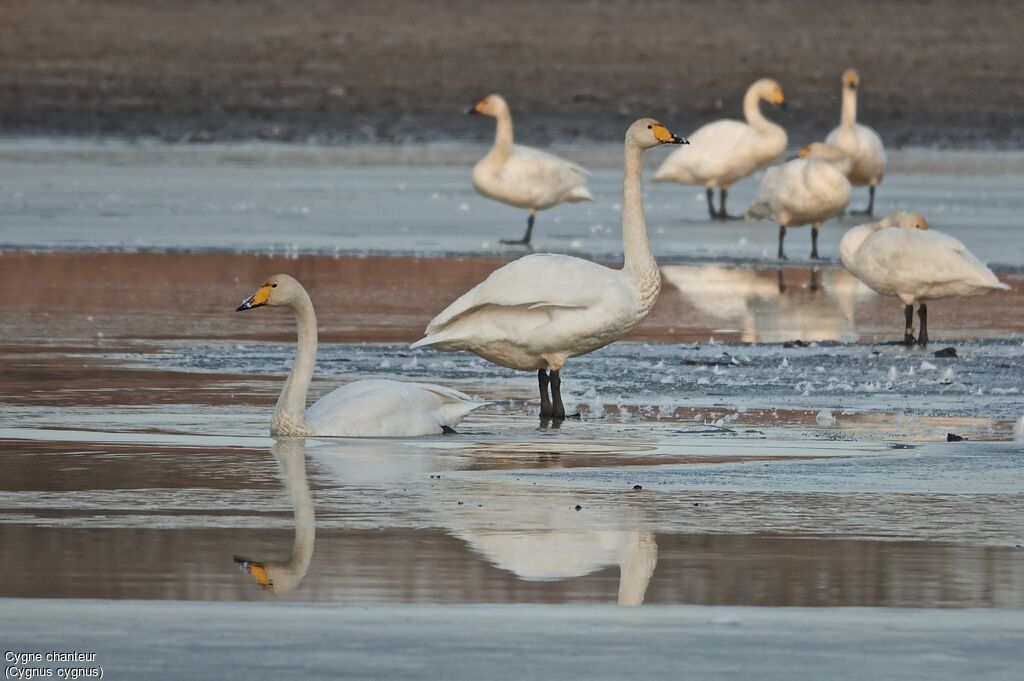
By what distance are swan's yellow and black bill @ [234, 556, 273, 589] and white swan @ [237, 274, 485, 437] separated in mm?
2488

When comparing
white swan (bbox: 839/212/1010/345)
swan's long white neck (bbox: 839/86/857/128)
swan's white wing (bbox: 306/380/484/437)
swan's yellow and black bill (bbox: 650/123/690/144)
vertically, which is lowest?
swan's white wing (bbox: 306/380/484/437)

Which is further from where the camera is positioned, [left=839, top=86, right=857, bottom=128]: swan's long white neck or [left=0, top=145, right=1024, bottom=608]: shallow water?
[left=839, top=86, right=857, bottom=128]: swan's long white neck

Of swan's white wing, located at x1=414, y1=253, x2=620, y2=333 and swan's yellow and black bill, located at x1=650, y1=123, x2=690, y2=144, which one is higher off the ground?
swan's yellow and black bill, located at x1=650, y1=123, x2=690, y2=144

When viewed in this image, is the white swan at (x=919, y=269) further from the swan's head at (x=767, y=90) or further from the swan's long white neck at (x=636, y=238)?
the swan's head at (x=767, y=90)

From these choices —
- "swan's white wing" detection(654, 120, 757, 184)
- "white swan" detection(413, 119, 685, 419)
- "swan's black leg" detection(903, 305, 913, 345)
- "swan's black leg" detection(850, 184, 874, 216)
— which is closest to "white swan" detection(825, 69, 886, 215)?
"swan's black leg" detection(850, 184, 874, 216)

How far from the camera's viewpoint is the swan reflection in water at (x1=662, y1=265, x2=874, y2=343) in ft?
43.2

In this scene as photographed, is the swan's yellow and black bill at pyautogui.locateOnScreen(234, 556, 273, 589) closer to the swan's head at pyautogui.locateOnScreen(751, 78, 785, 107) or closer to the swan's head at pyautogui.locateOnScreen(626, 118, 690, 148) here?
the swan's head at pyautogui.locateOnScreen(626, 118, 690, 148)

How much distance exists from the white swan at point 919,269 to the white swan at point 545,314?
299cm

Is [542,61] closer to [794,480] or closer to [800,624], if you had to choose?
[794,480]

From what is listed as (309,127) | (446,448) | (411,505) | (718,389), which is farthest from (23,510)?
(309,127)

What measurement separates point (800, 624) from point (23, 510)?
2799 mm

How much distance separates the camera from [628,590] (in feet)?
19.4

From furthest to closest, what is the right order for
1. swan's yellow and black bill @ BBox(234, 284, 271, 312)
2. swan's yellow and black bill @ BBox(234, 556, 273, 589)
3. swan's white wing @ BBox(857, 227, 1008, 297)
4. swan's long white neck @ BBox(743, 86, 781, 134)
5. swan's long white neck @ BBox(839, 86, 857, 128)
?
1. swan's long white neck @ BBox(839, 86, 857, 128)
2. swan's long white neck @ BBox(743, 86, 781, 134)
3. swan's white wing @ BBox(857, 227, 1008, 297)
4. swan's yellow and black bill @ BBox(234, 284, 271, 312)
5. swan's yellow and black bill @ BBox(234, 556, 273, 589)

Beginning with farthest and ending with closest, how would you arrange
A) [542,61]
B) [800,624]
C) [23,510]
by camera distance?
1. [542,61]
2. [23,510]
3. [800,624]
